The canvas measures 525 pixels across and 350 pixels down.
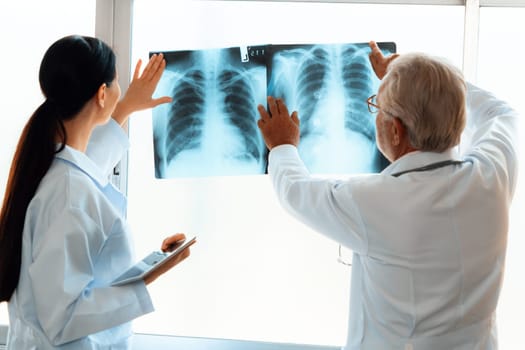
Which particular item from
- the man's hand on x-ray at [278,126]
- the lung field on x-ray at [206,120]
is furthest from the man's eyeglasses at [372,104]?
the lung field on x-ray at [206,120]

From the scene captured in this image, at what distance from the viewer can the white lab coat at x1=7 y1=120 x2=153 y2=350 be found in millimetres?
1152

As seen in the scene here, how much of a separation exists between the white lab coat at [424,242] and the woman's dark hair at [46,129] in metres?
0.53

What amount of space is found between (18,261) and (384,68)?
0.96m

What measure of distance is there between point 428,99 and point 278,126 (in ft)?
1.33

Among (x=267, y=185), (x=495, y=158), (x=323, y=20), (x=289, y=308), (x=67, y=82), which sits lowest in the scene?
(x=289, y=308)

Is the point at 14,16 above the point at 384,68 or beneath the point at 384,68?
above

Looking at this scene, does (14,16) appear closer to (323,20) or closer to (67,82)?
(67,82)

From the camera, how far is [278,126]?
1418 millimetres

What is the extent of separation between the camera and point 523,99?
1.64 m

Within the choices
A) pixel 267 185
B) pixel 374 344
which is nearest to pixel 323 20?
pixel 267 185

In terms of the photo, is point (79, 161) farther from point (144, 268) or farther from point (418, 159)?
point (418, 159)

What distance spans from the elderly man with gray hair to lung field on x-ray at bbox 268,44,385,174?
0.35 m

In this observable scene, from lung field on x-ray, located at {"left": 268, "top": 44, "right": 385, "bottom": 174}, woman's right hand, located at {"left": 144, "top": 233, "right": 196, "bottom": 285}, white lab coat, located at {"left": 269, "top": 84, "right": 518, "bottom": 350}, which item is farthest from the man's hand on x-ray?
woman's right hand, located at {"left": 144, "top": 233, "right": 196, "bottom": 285}

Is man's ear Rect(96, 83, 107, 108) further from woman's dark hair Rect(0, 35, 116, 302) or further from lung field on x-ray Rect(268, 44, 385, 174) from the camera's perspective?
lung field on x-ray Rect(268, 44, 385, 174)
